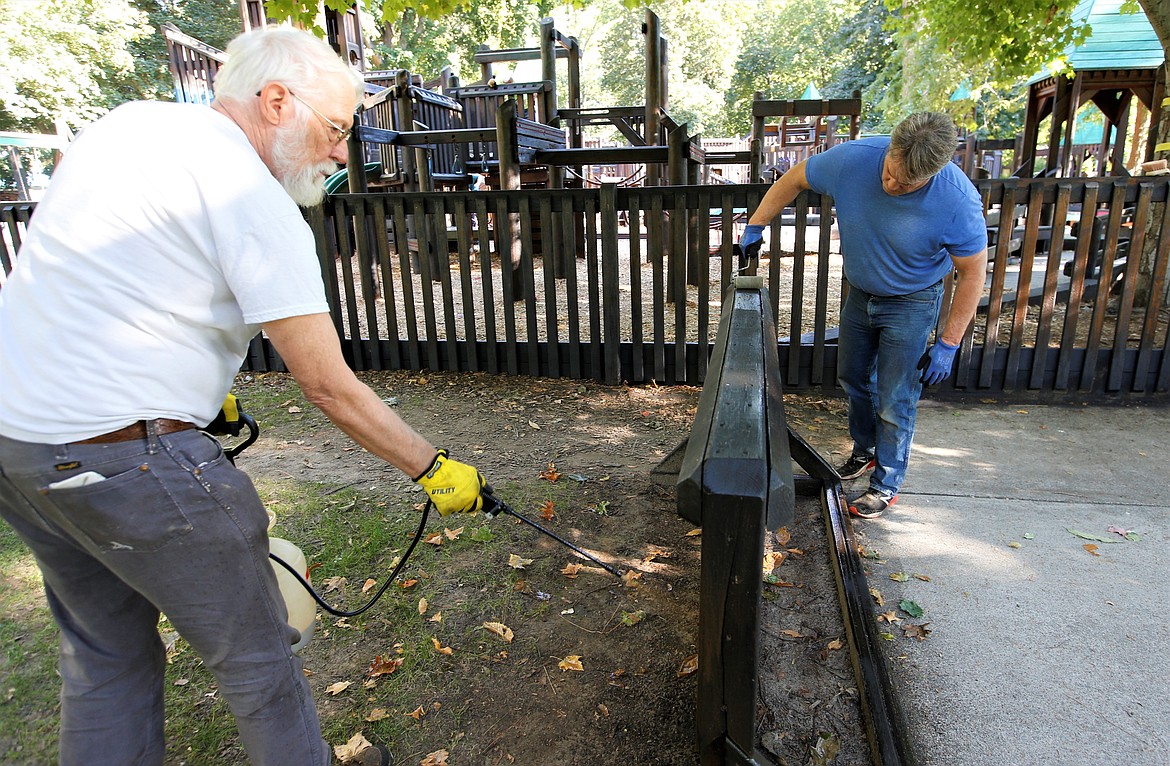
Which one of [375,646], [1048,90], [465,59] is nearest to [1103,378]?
[375,646]

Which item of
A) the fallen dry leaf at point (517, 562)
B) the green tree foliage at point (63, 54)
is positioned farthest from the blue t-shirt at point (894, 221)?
the green tree foliage at point (63, 54)

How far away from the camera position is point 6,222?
247 inches

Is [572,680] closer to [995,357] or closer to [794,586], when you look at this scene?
[794,586]

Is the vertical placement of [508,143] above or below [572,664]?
above

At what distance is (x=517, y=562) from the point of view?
10.8 ft

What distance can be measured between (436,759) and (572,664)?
60 cm

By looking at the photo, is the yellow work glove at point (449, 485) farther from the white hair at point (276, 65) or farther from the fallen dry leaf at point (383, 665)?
the fallen dry leaf at point (383, 665)

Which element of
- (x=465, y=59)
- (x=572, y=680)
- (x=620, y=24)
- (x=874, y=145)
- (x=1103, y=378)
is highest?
(x=620, y=24)

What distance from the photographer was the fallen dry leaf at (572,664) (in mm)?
2627

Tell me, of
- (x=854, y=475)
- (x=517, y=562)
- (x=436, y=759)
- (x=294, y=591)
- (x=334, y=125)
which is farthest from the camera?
(x=854, y=475)

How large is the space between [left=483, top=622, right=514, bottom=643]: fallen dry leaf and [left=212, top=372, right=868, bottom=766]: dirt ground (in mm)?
33

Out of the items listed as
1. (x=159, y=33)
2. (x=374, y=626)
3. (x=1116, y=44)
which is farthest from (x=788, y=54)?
(x=374, y=626)

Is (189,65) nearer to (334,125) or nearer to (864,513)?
(334,125)

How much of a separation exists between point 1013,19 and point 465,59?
1097 inches
